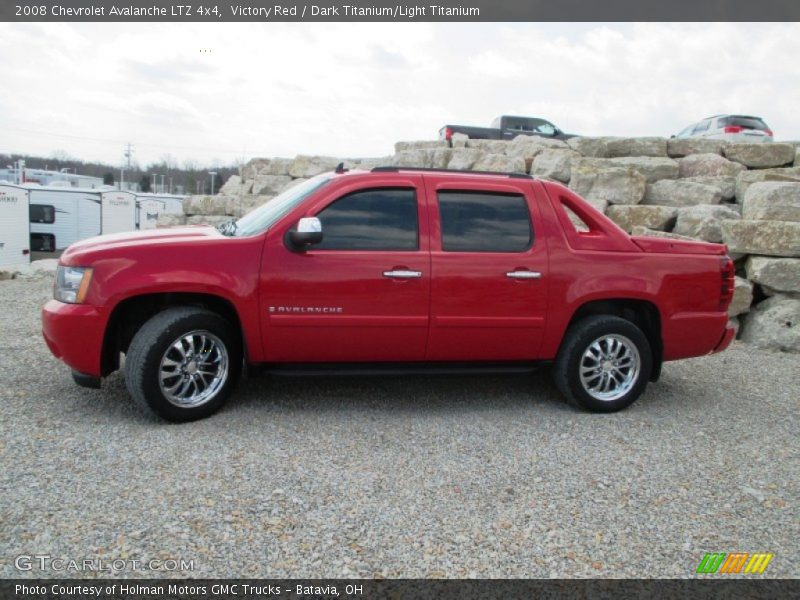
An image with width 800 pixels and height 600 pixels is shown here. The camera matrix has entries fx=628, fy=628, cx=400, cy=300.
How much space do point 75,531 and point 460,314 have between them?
111 inches

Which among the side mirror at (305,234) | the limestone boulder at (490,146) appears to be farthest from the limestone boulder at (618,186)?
the side mirror at (305,234)

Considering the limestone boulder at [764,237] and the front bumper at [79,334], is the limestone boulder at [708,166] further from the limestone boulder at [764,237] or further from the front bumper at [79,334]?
the front bumper at [79,334]

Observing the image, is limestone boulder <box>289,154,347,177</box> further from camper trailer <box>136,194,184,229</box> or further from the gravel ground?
camper trailer <box>136,194,184,229</box>

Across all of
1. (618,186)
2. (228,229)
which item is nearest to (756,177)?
(618,186)

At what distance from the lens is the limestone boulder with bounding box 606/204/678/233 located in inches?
373

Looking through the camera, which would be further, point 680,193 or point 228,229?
point 680,193

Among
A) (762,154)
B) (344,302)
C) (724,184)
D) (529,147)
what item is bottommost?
(344,302)

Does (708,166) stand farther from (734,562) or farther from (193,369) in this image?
(193,369)

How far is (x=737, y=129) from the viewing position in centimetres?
1756

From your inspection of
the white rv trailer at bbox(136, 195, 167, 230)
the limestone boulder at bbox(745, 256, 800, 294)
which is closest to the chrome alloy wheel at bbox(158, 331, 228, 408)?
the limestone boulder at bbox(745, 256, 800, 294)

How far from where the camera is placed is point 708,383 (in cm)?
613

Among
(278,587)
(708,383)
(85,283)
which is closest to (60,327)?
(85,283)

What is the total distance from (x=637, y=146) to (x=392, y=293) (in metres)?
10.8

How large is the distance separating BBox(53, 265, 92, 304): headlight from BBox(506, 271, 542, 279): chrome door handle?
2972mm
